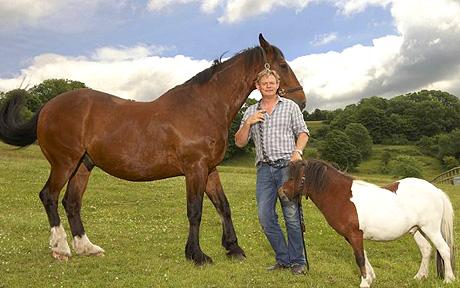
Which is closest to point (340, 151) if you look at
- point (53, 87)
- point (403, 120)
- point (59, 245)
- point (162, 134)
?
point (403, 120)

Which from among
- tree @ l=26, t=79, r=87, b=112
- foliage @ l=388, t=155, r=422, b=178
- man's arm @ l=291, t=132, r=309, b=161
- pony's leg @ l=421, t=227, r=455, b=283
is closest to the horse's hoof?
man's arm @ l=291, t=132, r=309, b=161

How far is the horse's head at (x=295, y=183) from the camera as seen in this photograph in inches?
219

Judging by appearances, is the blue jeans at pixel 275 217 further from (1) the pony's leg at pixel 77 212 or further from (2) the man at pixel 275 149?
(1) the pony's leg at pixel 77 212

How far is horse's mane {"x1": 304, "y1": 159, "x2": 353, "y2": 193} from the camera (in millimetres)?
5566

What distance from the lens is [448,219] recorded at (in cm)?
560

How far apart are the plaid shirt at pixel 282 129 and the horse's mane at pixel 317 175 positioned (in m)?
0.56

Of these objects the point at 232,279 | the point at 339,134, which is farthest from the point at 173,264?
the point at 339,134

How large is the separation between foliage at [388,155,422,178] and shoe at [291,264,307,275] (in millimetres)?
66252

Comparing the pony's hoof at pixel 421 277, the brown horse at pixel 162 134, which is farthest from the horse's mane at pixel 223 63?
the pony's hoof at pixel 421 277

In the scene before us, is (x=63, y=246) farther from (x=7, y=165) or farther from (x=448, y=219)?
(x=7, y=165)

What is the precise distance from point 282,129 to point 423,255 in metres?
2.60

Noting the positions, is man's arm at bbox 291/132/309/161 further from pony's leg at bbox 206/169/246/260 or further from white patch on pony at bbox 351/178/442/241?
pony's leg at bbox 206/169/246/260

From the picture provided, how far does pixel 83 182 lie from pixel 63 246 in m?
1.19

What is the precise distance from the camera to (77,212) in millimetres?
7664
